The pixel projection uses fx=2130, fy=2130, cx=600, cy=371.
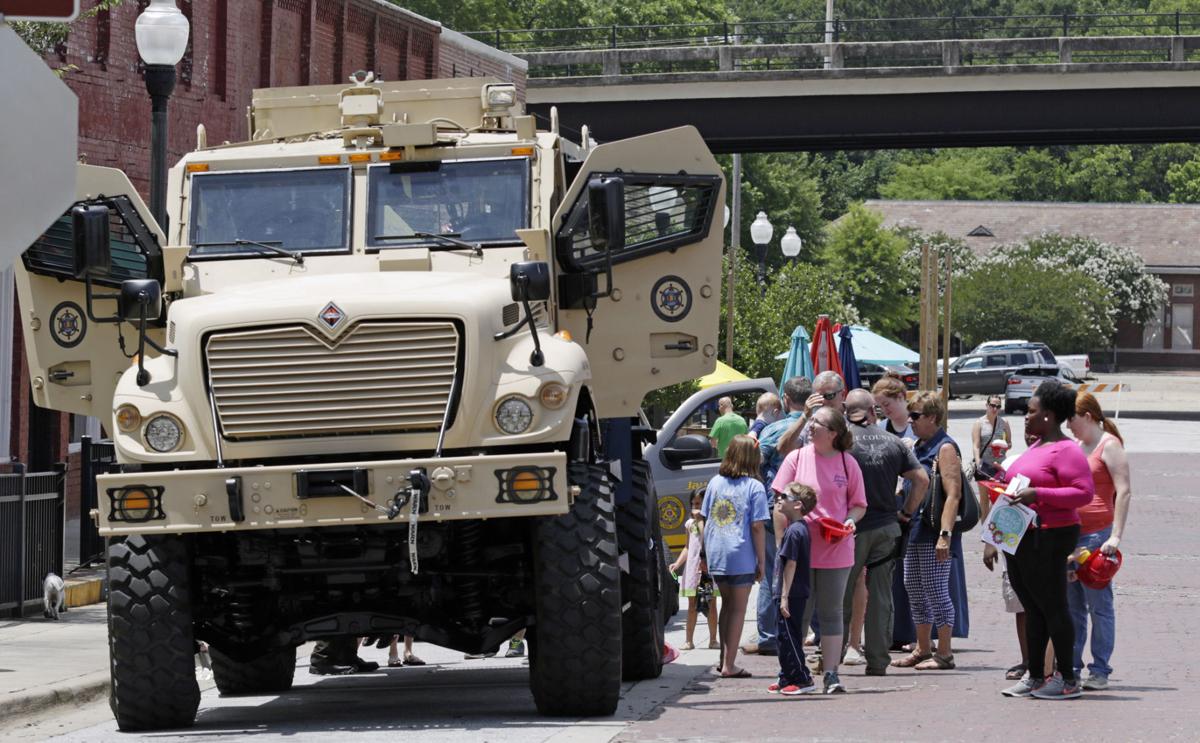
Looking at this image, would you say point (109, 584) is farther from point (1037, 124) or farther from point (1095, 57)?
point (1095, 57)

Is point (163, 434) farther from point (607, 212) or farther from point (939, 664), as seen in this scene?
point (939, 664)

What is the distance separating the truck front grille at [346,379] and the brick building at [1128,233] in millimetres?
84366

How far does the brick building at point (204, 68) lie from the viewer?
24.2 metres

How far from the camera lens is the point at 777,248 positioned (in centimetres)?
8356

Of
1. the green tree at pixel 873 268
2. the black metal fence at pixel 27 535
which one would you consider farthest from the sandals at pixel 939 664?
the green tree at pixel 873 268

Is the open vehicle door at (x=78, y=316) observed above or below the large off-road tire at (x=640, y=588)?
above

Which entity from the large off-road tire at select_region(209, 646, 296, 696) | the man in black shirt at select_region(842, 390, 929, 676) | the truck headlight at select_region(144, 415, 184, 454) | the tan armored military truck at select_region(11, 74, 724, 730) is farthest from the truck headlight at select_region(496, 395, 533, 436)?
the man in black shirt at select_region(842, 390, 929, 676)

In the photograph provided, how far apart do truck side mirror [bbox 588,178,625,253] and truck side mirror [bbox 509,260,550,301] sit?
2.29 feet

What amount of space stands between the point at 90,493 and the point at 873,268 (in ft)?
212

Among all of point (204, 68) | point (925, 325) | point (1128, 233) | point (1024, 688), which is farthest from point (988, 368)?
point (1024, 688)

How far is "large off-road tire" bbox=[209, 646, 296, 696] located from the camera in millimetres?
13547

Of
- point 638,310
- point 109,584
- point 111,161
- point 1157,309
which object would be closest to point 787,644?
point 638,310

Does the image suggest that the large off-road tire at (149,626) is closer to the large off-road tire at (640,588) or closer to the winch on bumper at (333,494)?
the winch on bumper at (333,494)

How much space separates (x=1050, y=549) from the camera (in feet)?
39.7
